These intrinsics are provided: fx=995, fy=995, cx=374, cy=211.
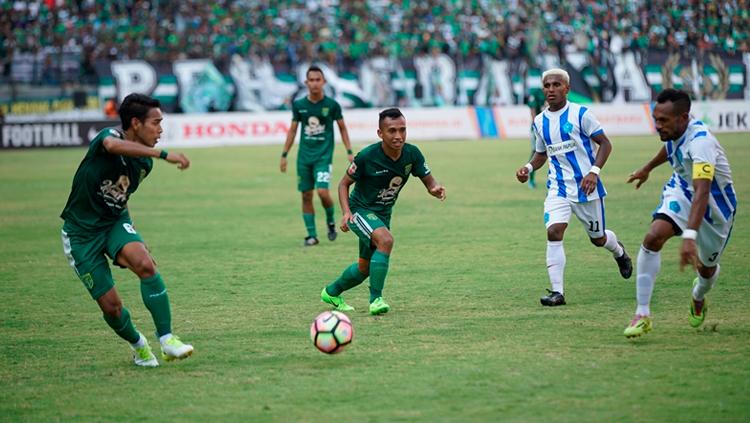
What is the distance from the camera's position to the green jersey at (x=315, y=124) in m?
14.7

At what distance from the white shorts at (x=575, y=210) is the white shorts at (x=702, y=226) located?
6.40ft

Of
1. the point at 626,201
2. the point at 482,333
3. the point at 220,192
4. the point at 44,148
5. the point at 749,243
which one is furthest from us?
the point at 44,148

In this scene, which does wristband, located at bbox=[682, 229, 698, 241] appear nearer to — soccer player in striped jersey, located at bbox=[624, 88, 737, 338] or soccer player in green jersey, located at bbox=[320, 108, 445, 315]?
soccer player in striped jersey, located at bbox=[624, 88, 737, 338]

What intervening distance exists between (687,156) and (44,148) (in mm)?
31877

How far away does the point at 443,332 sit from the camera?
823 cm

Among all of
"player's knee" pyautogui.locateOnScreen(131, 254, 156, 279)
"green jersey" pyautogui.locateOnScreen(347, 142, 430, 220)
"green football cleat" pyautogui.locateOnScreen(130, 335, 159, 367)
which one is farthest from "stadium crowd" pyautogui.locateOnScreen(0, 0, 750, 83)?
"player's knee" pyautogui.locateOnScreen(131, 254, 156, 279)

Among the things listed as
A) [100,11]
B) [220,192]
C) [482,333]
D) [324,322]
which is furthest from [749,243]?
[100,11]

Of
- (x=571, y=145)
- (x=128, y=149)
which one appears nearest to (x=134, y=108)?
(x=128, y=149)

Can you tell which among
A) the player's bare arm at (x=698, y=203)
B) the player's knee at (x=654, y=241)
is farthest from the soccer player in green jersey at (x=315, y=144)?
the player's bare arm at (x=698, y=203)

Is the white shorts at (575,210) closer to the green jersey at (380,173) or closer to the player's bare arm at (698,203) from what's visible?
the green jersey at (380,173)

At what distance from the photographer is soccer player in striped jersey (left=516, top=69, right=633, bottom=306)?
956 centimetres

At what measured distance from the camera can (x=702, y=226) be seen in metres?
7.72

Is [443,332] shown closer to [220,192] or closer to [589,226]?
[589,226]

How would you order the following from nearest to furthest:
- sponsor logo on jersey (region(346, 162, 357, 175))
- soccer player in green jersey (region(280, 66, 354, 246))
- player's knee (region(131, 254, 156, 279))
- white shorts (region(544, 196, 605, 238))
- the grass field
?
the grass field → player's knee (region(131, 254, 156, 279)) → sponsor logo on jersey (region(346, 162, 357, 175)) → white shorts (region(544, 196, 605, 238)) → soccer player in green jersey (region(280, 66, 354, 246))
